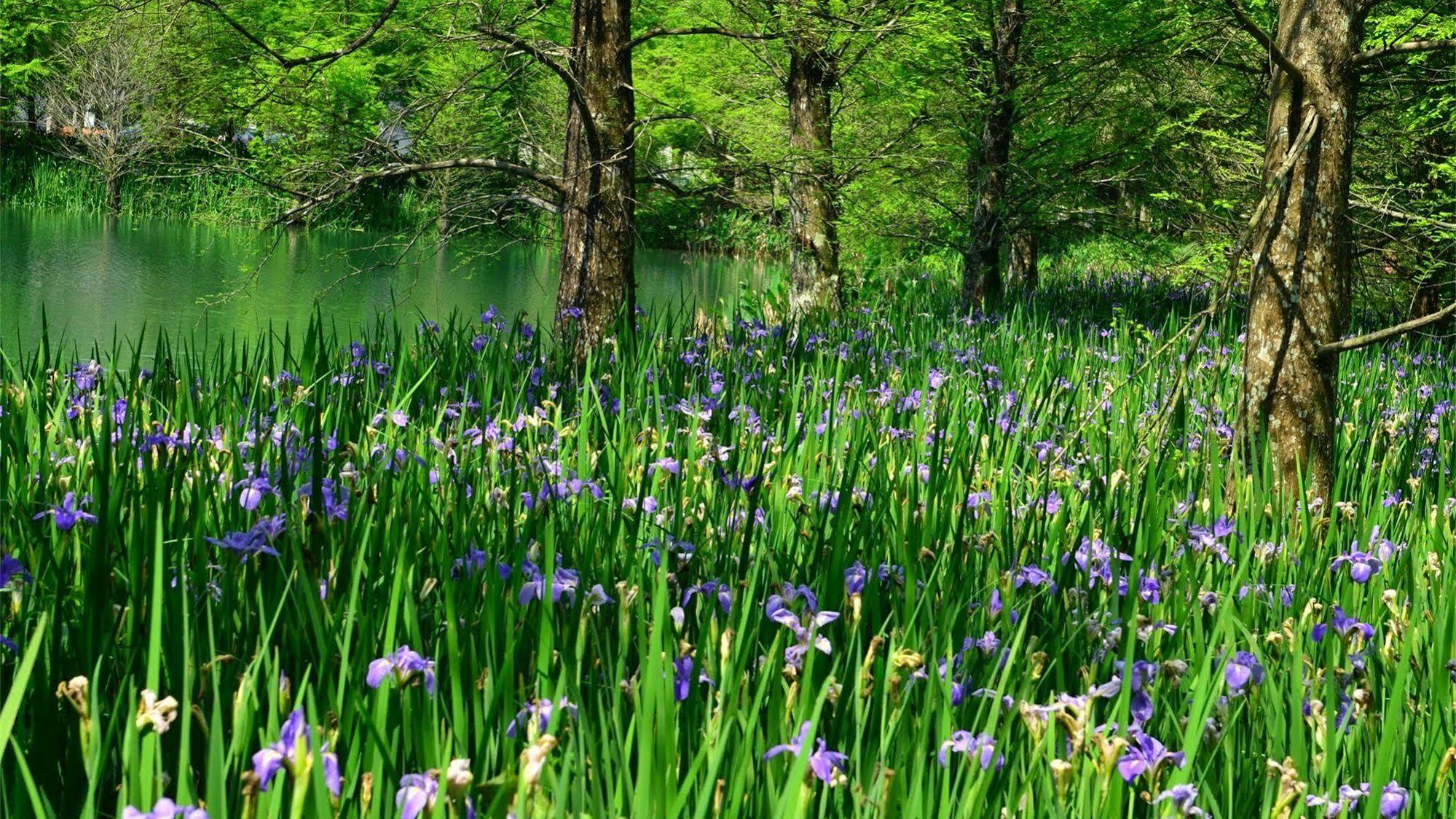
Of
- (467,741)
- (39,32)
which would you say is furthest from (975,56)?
(39,32)

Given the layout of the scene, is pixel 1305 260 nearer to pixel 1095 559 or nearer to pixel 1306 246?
pixel 1306 246

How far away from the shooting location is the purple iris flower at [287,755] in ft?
3.63

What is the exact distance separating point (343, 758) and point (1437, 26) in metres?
8.92

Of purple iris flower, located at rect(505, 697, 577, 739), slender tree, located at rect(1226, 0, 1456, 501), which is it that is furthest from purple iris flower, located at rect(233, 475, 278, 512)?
slender tree, located at rect(1226, 0, 1456, 501)

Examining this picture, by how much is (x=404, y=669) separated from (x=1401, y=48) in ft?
12.4

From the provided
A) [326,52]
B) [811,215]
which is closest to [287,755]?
[326,52]

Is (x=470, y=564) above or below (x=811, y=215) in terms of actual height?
below

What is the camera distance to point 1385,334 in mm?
3441

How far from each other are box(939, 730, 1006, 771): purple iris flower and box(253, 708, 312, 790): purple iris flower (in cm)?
68

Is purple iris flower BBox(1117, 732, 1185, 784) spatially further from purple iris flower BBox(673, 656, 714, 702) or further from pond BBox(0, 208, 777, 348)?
pond BBox(0, 208, 777, 348)

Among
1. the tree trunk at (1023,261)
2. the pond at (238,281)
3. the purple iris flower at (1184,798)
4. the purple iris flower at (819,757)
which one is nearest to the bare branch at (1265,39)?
the purple iris flower at (1184,798)

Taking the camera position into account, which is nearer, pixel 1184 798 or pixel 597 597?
pixel 1184 798

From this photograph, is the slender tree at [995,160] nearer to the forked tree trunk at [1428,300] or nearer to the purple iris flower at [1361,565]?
the forked tree trunk at [1428,300]

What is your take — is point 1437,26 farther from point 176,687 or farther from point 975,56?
point 176,687
